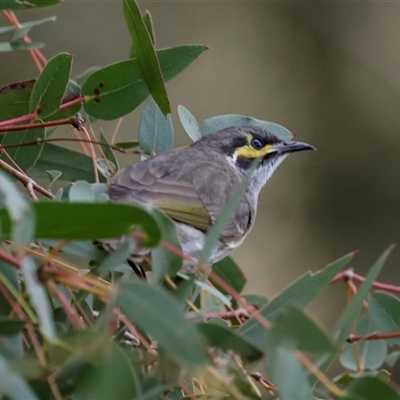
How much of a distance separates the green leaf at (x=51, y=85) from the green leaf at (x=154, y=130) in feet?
1.67

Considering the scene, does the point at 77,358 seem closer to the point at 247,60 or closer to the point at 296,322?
the point at 296,322

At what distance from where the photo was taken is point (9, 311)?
189 cm

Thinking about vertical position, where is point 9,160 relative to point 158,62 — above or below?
below

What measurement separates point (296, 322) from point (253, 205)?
94.3 inches

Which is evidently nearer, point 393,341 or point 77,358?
point 77,358

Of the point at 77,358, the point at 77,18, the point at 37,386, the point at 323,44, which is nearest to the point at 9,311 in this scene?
the point at 37,386

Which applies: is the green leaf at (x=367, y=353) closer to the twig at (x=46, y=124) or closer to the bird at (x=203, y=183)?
the bird at (x=203, y=183)

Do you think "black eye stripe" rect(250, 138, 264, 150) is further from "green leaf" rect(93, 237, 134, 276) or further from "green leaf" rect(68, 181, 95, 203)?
"green leaf" rect(93, 237, 134, 276)

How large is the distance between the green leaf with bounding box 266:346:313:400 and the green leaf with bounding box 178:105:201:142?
1568 mm

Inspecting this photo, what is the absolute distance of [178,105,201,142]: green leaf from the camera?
299cm

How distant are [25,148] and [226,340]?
1.29 metres

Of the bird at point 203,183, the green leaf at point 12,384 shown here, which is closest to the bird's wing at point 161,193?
the bird at point 203,183

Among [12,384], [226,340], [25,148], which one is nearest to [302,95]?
[25,148]

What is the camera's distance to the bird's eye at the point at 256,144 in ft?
12.8
